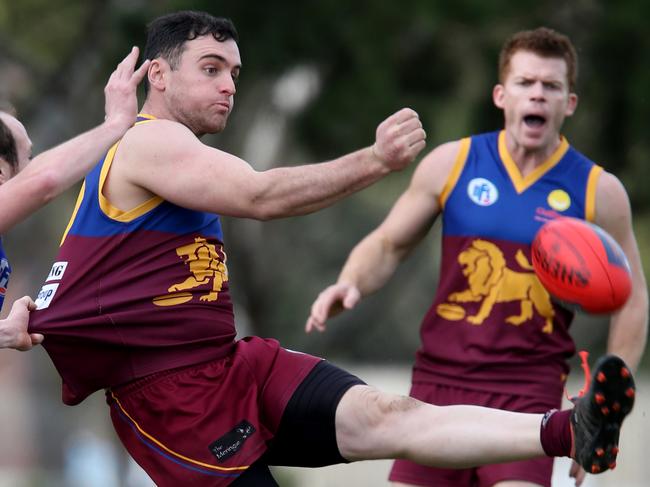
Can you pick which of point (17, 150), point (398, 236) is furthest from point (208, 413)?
point (398, 236)

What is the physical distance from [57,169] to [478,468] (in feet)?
8.68

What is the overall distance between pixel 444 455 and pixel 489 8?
1039 cm

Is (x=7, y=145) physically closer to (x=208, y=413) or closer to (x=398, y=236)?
(x=208, y=413)

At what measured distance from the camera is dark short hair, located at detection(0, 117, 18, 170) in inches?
237

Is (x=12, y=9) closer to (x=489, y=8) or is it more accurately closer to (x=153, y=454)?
(x=489, y=8)

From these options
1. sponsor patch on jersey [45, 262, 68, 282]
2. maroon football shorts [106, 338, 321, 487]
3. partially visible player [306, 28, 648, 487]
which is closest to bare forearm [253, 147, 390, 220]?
maroon football shorts [106, 338, 321, 487]

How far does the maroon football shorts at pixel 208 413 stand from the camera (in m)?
5.69

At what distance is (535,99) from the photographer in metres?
7.13

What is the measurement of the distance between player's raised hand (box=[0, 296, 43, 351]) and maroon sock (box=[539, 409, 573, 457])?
2116 mm

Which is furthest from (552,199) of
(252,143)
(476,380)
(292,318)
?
(292,318)

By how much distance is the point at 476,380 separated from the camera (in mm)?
6867

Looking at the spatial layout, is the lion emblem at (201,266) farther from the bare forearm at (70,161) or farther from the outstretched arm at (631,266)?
the outstretched arm at (631,266)

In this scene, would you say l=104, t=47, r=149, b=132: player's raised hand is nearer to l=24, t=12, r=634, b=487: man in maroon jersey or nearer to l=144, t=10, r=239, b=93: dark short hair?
l=24, t=12, r=634, b=487: man in maroon jersey

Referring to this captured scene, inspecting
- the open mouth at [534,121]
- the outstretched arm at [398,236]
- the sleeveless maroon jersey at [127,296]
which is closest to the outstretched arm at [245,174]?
the sleeveless maroon jersey at [127,296]
